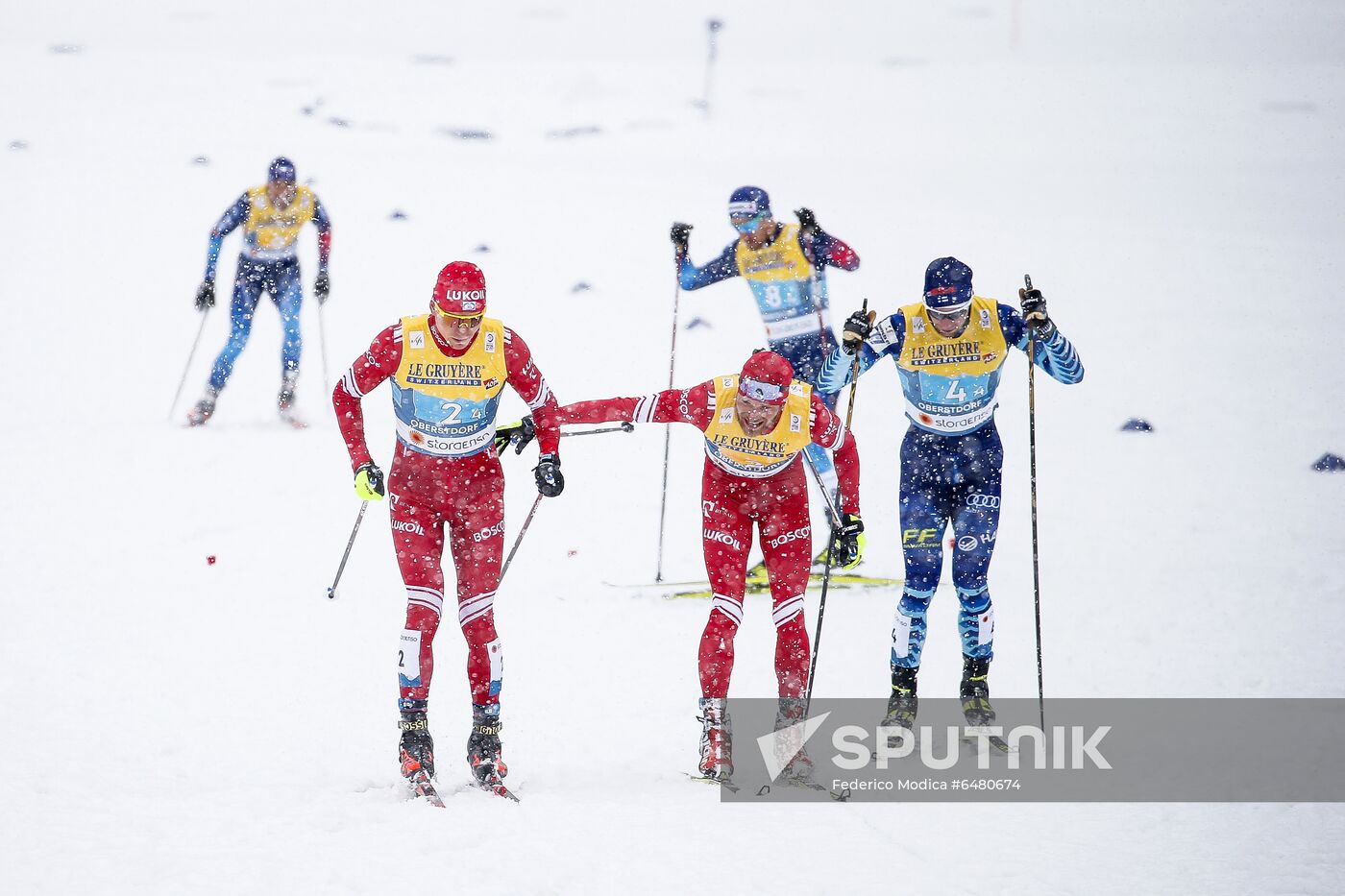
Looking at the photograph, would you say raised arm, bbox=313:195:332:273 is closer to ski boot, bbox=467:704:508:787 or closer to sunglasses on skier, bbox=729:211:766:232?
sunglasses on skier, bbox=729:211:766:232

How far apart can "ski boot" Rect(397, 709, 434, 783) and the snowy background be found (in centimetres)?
23

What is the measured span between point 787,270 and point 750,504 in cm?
319

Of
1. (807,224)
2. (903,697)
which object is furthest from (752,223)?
(903,697)

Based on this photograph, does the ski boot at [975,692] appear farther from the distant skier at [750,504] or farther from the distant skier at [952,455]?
the distant skier at [750,504]

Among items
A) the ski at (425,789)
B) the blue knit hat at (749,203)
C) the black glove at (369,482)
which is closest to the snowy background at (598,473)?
the ski at (425,789)

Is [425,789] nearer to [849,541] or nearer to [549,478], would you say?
[549,478]

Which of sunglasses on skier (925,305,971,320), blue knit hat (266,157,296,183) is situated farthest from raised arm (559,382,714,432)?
blue knit hat (266,157,296,183)

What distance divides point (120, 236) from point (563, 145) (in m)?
9.43

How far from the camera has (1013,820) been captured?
5555 millimetres

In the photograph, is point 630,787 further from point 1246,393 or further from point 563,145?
point 563,145

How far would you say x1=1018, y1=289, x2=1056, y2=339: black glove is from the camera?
6.21 m

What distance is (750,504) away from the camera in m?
6.14

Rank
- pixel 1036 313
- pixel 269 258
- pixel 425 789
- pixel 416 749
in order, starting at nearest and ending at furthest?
1. pixel 425 789
2. pixel 416 749
3. pixel 1036 313
4. pixel 269 258

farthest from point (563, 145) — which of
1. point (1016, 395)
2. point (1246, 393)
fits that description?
point (1246, 393)
